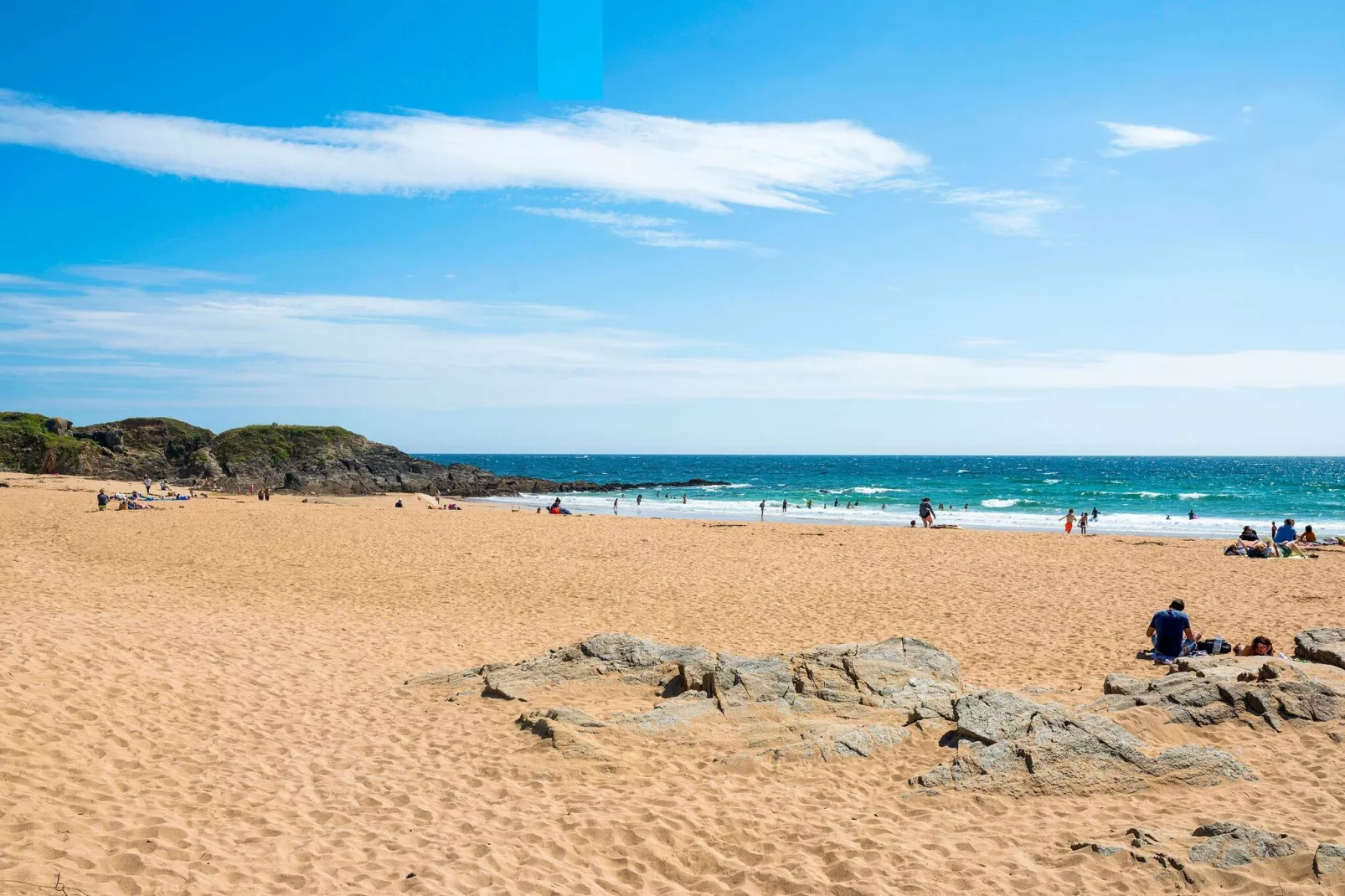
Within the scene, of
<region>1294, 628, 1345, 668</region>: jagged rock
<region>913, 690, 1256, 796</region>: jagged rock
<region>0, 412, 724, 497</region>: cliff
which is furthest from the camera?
<region>0, 412, 724, 497</region>: cliff

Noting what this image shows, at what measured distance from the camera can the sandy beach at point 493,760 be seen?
5.86 m

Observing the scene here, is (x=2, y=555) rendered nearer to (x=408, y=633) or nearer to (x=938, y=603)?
(x=408, y=633)

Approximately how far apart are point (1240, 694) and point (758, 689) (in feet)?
17.0

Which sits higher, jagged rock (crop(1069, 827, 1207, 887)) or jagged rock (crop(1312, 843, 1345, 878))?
jagged rock (crop(1312, 843, 1345, 878))

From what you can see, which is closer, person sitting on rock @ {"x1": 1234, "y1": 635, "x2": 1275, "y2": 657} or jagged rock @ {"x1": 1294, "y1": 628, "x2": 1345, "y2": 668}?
jagged rock @ {"x1": 1294, "y1": 628, "x2": 1345, "y2": 668}

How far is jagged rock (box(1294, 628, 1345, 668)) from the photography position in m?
10.3

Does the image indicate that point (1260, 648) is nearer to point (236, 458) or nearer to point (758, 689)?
point (758, 689)

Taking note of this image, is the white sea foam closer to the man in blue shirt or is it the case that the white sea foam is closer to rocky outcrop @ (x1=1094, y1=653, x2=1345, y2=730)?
the man in blue shirt

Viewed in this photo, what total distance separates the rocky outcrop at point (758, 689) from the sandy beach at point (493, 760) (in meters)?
0.33

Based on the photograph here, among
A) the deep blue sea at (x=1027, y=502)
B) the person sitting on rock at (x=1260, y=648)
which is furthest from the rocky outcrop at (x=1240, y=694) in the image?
the deep blue sea at (x=1027, y=502)

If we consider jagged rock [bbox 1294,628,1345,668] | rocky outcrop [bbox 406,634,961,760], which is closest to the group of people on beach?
jagged rock [bbox 1294,628,1345,668]

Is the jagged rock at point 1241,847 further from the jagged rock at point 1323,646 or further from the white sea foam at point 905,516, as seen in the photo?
the white sea foam at point 905,516

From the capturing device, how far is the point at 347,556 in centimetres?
2297

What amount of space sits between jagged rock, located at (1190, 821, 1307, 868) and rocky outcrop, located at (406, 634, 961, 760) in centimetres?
294
